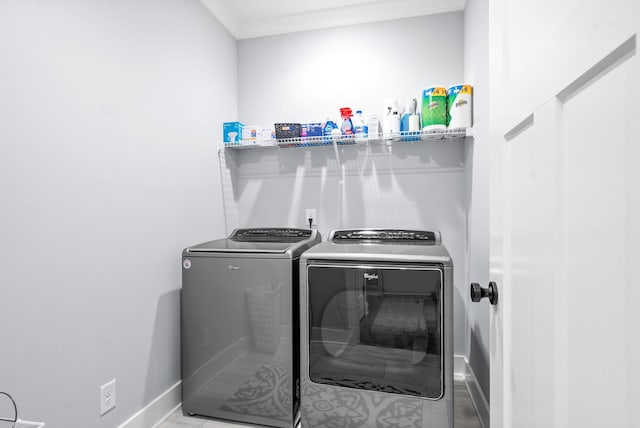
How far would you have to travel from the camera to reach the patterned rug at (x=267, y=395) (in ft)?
5.43

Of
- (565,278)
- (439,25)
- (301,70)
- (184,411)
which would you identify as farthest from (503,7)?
(184,411)

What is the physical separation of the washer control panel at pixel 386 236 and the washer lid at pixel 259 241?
0.63 ft

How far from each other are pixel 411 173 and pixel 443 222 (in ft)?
1.28

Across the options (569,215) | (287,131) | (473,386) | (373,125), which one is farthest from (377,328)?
(287,131)

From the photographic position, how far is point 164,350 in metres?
1.76

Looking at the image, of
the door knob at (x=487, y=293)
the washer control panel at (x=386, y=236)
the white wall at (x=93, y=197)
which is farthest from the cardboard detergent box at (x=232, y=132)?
the door knob at (x=487, y=293)

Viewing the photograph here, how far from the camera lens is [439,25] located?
2172mm

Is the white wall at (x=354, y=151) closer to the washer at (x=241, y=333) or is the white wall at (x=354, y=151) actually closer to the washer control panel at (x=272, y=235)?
the washer control panel at (x=272, y=235)

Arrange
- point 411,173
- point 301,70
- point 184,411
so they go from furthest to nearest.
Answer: point 301,70, point 411,173, point 184,411

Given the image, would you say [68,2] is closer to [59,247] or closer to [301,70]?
[59,247]

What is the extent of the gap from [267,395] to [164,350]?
0.61 metres

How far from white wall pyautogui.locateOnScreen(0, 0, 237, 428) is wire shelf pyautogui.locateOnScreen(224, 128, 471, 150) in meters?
0.44

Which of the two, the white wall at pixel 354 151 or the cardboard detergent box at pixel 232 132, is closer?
the white wall at pixel 354 151

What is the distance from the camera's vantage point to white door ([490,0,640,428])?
0.39 metres
